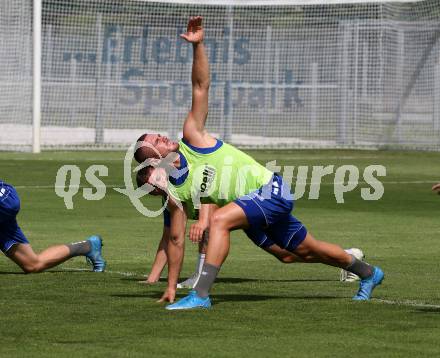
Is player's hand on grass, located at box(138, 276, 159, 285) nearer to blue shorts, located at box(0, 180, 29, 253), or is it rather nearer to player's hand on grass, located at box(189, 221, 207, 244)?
blue shorts, located at box(0, 180, 29, 253)

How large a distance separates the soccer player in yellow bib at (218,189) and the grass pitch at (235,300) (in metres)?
0.41

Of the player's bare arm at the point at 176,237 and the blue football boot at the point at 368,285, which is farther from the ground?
the player's bare arm at the point at 176,237

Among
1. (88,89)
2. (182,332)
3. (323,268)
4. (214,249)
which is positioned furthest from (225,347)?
(88,89)

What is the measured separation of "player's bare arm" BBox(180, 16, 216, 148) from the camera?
37.0 ft

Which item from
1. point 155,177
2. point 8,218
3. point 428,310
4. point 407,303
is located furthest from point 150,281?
point 428,310

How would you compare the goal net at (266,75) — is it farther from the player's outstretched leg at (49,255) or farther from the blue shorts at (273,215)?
the blue shorts at (273,215)

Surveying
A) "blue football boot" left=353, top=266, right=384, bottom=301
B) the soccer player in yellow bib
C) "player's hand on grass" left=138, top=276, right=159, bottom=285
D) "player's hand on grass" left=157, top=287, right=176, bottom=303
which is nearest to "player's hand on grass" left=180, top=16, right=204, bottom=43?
the soccer player in yellow bib

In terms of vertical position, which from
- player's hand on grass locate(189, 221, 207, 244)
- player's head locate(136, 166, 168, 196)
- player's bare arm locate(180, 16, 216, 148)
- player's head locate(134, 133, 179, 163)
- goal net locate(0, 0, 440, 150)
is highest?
player's bare arm locate(180, 16, 216, 148)

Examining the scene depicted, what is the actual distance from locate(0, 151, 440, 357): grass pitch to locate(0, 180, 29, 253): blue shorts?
0.37 meters

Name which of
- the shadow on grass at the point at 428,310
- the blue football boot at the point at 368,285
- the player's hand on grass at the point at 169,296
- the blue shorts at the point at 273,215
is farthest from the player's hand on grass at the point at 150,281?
the shadow on grass at the point at 428,310

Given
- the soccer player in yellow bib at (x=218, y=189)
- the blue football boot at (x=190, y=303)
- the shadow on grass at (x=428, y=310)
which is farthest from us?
the soccer player in yellow bib at (x=218, y=189)

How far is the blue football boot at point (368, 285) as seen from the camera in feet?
37.8

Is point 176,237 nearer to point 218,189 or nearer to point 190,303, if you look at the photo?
point 218,189

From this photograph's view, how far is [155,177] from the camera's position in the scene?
11.4 metres
